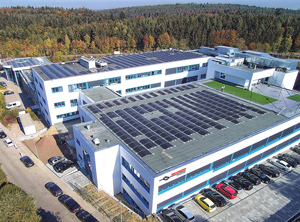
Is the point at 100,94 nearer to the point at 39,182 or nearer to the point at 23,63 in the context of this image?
the point at 39,182

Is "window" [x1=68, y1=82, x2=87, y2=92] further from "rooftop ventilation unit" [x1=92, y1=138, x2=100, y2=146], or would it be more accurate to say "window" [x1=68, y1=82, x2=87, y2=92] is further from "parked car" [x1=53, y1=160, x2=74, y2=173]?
"rooftop ventilation unit" [x1=92, y1=138, x2=100, y2=146]

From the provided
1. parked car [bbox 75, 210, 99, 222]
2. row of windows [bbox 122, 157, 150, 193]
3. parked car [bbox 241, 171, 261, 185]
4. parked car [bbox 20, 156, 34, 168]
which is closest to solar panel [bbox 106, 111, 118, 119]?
row of windows [bbox 122, 157, 150, 193]

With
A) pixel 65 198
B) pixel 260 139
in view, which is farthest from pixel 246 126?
pixel 65 198

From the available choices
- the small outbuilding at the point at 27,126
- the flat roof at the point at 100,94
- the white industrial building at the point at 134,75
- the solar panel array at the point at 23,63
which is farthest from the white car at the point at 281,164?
the solar panel array at the point at 23,63

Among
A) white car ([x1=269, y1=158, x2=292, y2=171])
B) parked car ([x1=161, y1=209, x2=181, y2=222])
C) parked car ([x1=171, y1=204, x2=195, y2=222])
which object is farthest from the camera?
white car ([x1=269, y1=158, x2=292, y2=171])

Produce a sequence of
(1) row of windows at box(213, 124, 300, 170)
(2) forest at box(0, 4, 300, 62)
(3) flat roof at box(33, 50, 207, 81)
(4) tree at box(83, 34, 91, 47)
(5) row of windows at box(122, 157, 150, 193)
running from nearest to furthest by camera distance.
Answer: (5) row of windows at box(122, 157, 150, 193) → (1) row of windows at box(213, 124, 300, 170) → (3) flat roof at box(33, 50, 207, 81) → (2) forest at box(0, 4, 300, 62) → (4) tree at box(83, 34, 91, 47)

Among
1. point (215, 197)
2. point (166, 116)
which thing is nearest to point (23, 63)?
point (166, 116)
